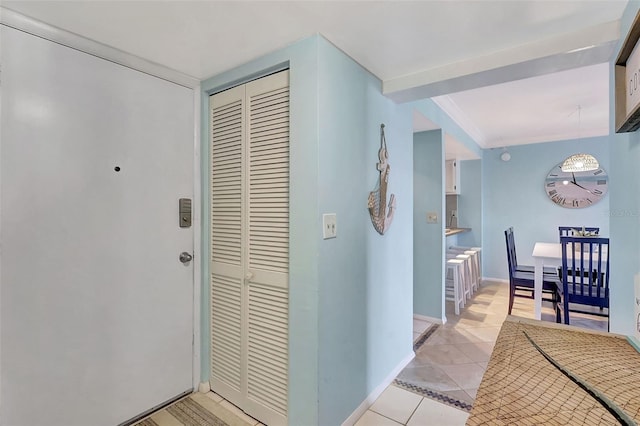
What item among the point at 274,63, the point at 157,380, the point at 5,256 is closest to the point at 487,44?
the point at 274,63

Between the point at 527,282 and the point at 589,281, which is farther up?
the point at 589,281

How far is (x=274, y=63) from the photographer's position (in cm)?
167

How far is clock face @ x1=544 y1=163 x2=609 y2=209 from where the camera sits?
4305 millimetres

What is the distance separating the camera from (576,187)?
176 inches

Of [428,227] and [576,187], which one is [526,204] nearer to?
[576,187]

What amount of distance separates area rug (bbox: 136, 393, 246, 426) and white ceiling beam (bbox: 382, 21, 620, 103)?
2233 millimetres

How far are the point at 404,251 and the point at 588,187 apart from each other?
149 inches

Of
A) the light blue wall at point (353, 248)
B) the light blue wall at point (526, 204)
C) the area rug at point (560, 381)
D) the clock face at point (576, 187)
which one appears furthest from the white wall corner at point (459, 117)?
the area rug at point (560, 381)

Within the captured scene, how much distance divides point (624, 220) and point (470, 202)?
4046 mm

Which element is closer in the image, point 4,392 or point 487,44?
point 4,392

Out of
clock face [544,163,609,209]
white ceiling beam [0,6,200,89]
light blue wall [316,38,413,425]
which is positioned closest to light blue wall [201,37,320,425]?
light blue wall [316,38,413,425]

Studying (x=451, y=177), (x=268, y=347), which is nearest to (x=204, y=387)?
(x=268, y=347)

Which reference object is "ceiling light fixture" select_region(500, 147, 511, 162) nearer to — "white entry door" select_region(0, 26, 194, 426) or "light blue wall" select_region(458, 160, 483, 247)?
"light blue wall" select_region(458, 160, 483, 247)

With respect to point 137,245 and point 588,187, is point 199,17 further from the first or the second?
point 588,187
